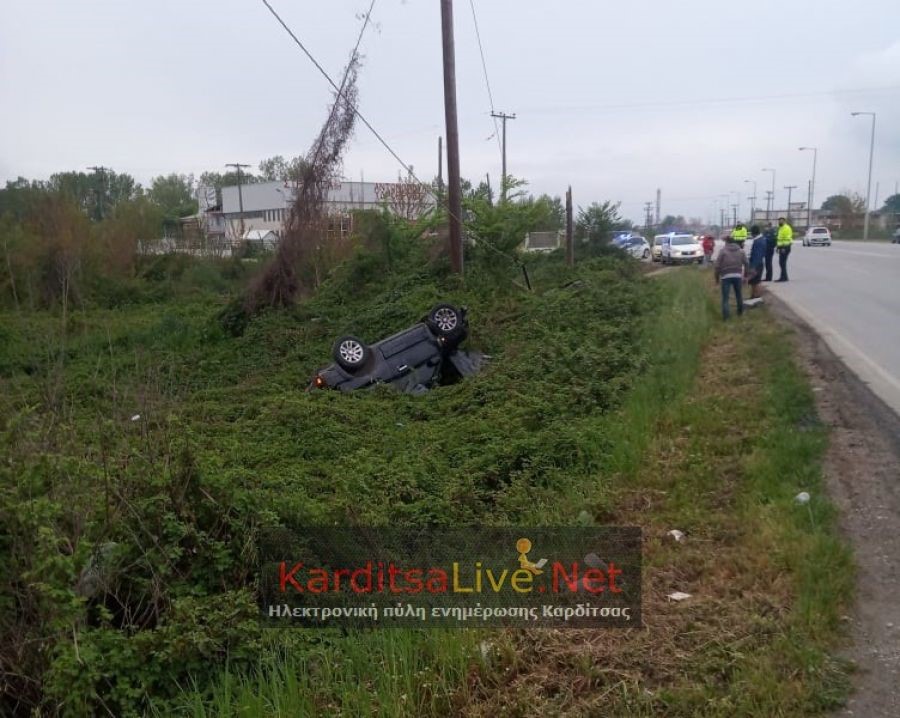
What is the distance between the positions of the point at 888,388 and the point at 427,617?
6.50 meters

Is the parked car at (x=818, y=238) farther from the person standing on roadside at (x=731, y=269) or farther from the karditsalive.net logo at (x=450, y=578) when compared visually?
the karditsalive.net logo at (x=450, y=578)

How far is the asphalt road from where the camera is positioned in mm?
9258

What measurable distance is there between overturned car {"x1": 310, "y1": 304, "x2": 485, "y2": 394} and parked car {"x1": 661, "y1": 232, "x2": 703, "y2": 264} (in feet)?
81.5

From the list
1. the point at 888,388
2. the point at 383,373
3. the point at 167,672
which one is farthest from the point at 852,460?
the point at 383,373

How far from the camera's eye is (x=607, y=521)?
5582 millimetres

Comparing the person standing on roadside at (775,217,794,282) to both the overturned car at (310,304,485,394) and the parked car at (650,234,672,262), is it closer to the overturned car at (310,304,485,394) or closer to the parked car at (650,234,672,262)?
the overturned car at (310,304,485,394)

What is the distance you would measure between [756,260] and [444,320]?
783 cm

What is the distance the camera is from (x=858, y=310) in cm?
1452

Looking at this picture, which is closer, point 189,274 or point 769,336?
point 769,336

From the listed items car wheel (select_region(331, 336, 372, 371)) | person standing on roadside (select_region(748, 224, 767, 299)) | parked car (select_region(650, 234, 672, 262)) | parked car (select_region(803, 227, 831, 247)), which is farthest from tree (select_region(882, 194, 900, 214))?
car wheel (select_region(331, 336, 372, 371))

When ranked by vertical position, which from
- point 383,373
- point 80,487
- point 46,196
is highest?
point 46,196

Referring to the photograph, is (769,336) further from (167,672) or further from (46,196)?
(46,196)

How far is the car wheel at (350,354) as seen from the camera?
1170 centimetres

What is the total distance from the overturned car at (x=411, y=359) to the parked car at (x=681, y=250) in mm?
24832
